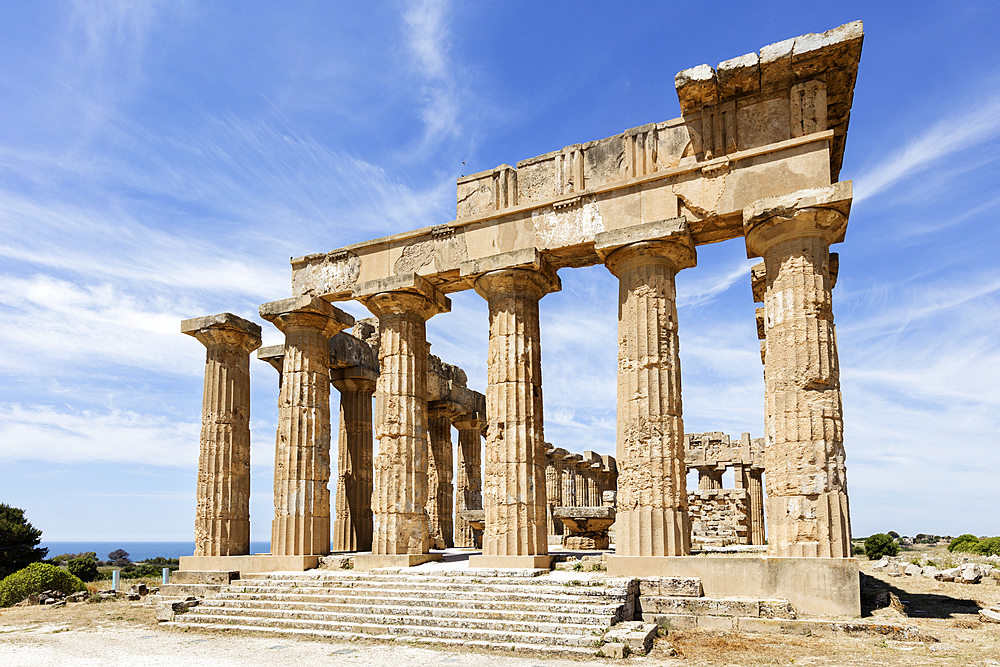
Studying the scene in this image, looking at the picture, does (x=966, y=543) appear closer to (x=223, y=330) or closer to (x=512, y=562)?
(x=512, y=562)

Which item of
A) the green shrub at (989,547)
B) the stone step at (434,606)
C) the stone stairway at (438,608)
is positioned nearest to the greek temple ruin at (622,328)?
the stone stairway at (438,608)

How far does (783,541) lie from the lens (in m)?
13.0

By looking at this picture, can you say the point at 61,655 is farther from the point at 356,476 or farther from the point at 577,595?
the point at 356,476

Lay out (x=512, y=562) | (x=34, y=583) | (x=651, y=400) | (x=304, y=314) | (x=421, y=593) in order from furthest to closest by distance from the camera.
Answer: (x=34, y=583), (x=304, y=314), (x=512, y=562), (x=651, y=400), (x=421, y=593)

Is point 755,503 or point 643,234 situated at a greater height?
point 643,234

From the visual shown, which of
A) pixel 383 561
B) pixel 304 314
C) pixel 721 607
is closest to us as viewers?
pixel 721 607

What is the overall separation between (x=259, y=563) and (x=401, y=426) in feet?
16.7

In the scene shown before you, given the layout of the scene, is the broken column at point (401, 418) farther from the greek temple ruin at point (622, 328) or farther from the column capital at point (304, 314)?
the column capital at point (304, 314)

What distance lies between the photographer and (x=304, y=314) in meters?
19.9

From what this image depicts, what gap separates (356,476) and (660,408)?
40.2 feet

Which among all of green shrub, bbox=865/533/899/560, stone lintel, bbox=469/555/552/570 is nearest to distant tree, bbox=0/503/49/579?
stone lintel, bbox=469/555/552/570

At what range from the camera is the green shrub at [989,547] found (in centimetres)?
3353

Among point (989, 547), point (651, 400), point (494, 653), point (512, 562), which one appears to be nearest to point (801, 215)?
point (651, 400)

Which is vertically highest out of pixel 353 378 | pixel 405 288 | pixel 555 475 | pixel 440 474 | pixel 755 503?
pixel 405 288
